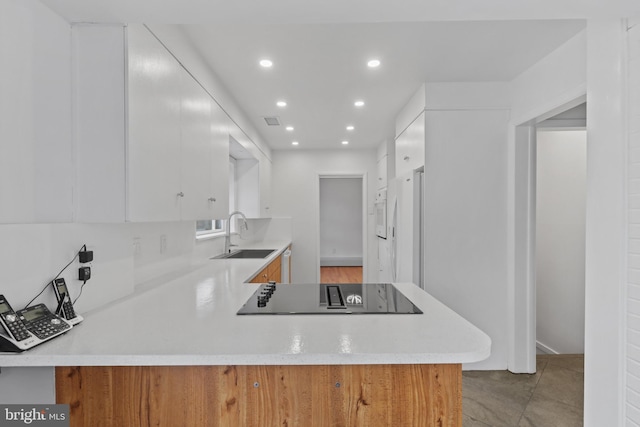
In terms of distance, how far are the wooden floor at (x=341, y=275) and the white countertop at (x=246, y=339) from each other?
216 inches

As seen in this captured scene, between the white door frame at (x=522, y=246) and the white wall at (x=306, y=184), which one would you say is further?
the white wall at (x=306, y=184)

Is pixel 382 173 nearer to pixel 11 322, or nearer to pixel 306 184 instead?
pixel 306 184

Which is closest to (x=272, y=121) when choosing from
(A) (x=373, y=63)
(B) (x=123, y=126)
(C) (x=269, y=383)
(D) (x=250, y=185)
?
(D) (x=250, y=185)

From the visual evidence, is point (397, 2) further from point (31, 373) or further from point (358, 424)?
point (31, 373)

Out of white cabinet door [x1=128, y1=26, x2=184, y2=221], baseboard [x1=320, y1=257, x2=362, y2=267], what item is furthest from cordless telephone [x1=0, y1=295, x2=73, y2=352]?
baseboard [x1=320, y1=257, x2=362, y2=267]

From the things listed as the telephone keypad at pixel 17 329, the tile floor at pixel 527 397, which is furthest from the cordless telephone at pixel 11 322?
the tile floor at pixel 527 397

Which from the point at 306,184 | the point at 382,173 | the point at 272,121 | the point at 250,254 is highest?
Answer: the point at 272,121

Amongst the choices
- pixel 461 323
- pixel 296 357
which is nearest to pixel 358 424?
pixel 296 357

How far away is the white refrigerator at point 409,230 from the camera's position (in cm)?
314

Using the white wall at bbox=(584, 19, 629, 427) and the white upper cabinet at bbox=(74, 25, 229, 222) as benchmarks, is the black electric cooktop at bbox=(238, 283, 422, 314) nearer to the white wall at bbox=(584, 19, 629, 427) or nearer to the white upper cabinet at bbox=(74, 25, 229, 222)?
the white upper cabinet at bbox=(74, 25, 229, 222)

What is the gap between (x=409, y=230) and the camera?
321 cm

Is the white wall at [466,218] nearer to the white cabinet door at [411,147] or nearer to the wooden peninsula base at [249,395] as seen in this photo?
the white cabinet door at [411,147]

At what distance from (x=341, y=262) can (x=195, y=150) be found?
698cm

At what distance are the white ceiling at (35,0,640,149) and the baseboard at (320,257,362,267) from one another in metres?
5.15
